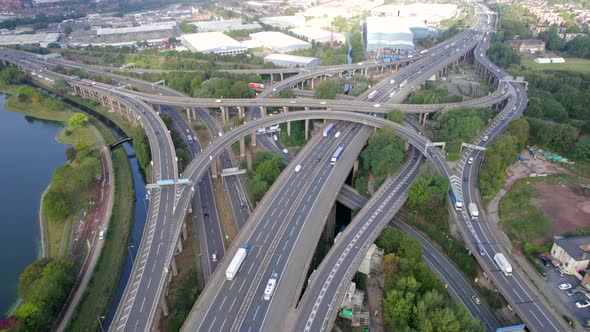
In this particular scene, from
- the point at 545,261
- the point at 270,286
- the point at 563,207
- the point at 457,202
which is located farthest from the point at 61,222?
the point at 563,207

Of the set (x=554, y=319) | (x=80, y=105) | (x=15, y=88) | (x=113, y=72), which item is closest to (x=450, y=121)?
(x=554, y=319)

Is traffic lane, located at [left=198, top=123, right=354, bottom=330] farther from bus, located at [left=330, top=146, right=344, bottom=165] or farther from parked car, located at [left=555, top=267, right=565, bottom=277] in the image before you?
parked car, located at [left=555, top=267, right=565, bottom=277]

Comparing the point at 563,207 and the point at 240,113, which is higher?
the point at 240,113

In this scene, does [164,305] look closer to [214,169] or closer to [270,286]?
[270,286]

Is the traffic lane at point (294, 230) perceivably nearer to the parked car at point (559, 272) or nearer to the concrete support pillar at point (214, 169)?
the concrete support pillar at point (214, 169)

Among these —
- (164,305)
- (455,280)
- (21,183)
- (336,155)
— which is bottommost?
(455,280)

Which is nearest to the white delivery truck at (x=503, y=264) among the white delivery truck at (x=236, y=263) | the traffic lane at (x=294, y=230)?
the traffic lane at (x=294, y=230)

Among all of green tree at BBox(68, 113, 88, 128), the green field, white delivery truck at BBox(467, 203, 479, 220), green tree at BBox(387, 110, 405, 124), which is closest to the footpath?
green tree at BBox(68, 113, 88, 128)
